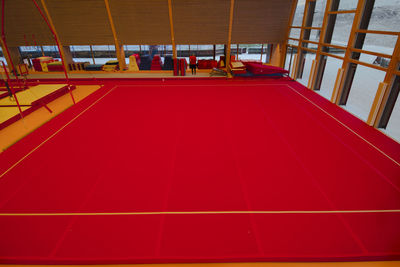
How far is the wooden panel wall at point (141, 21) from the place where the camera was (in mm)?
8445

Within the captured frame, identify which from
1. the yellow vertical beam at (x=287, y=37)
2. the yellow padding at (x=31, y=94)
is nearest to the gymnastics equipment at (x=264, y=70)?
the yellow vertical beam at (x=287, y=37)

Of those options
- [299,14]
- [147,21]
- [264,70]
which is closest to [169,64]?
[147,21]

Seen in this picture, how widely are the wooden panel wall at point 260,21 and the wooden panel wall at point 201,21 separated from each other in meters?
0.49

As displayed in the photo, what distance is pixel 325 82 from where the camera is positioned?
8.24 meters

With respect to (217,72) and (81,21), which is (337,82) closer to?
(217,72)

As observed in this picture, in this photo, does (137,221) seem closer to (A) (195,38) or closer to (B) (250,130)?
(B) (250,130)

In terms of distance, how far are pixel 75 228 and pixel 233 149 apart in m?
2.67

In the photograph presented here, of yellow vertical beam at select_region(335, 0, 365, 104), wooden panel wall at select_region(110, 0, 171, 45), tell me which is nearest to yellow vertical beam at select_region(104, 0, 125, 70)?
wooden panel wall at select_region(110, 0, 171, 45)

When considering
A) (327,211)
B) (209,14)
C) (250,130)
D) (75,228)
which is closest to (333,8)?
(209,14)

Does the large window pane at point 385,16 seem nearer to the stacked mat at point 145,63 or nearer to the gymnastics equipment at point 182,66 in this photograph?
the gymnastics equipment at point 182,66

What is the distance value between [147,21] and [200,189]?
7.97 meters

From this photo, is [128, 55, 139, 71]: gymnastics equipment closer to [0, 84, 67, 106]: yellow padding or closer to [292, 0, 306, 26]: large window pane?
[0, 84, 67, 106]: yellow padding

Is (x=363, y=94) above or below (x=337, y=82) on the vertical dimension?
below

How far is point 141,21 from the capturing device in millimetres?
8812
